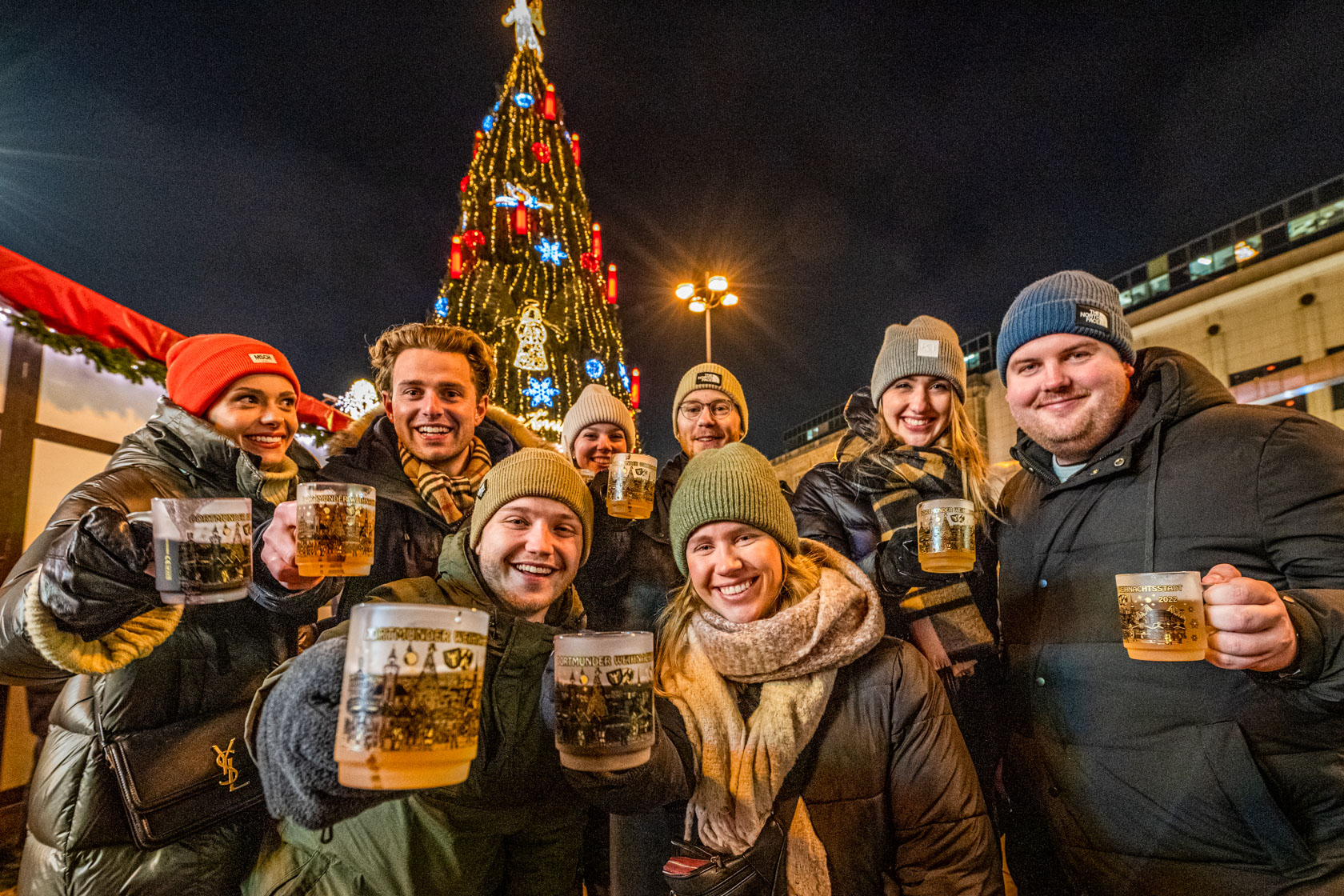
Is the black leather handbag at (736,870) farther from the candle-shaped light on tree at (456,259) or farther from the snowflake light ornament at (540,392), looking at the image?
the candle-shaped light on tree at (456,259)

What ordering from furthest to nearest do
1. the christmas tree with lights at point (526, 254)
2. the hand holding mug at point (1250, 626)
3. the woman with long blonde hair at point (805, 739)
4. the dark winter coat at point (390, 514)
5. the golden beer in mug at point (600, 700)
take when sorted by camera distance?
1. the christmas tree with lights at point (526, 254)
2. the dark winter coat at point (390, 514)
3. the woman with long blonde hair at point (805, 739)
4. the hand holding mug at point (1250, 626)
5. the golden beer in mug at point (600, 700)

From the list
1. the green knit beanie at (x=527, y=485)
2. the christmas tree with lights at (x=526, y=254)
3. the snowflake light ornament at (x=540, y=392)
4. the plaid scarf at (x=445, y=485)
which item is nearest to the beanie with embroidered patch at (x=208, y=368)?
the plaid scarf at (x=445, y=485)

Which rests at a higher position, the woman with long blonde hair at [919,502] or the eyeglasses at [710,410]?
the eyeglasses at [710,410]

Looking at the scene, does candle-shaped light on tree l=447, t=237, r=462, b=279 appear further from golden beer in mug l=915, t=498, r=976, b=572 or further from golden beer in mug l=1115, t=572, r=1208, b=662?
golden beer in mug l=1115, t=572, r=1208, b=662

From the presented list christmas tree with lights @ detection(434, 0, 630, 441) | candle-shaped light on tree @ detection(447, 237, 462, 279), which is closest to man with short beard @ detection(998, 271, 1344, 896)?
christmas tree with lights @ detection(434, 0, 630, 441)

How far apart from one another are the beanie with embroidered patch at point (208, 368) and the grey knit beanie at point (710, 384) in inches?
98.4

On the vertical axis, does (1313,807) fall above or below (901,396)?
below

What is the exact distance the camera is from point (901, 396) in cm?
322

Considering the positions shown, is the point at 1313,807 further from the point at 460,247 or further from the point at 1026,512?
the point at 460,247


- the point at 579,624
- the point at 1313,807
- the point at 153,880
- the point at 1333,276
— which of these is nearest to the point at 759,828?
the point at 579,624

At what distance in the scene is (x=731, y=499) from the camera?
2.27 meters

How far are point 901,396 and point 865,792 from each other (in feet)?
6.44

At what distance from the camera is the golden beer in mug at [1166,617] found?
1.58 metres

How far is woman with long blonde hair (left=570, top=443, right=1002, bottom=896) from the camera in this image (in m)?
1.93
